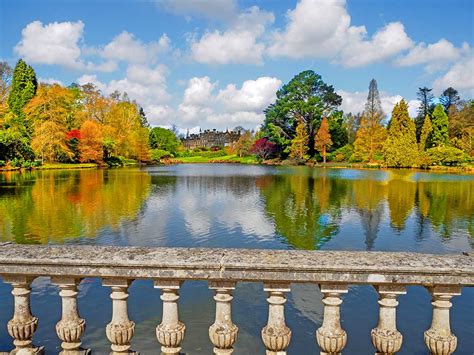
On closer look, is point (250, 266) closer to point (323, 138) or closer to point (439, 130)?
point (323, 138)

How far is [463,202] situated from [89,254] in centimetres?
2161

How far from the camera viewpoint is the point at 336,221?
14336 millimetres

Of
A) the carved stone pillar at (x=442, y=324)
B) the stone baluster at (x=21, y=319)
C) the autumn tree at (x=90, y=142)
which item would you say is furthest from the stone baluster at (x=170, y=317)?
the autumn tree at (x=90, y=142)

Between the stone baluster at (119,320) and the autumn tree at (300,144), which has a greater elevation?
the autumn tree at (300,144)

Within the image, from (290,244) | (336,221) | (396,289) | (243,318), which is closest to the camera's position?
(396,289)

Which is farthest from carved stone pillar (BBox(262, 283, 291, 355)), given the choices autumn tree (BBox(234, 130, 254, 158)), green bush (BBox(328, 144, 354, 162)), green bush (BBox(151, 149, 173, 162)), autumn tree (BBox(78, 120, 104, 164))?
autumn tree (BBox(234, 130, 254, 158))

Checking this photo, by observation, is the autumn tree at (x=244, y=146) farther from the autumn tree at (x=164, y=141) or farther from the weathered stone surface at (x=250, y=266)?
the weathered stone surface at (x=250, y=266)

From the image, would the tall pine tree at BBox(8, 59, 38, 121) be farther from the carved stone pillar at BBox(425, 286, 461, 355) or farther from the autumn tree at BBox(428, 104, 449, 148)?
the autumn tree at BBox(428, 104, 449, 148)

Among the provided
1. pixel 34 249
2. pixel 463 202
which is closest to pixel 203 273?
pixel 34 249

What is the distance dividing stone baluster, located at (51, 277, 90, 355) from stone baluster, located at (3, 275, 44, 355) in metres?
0.20

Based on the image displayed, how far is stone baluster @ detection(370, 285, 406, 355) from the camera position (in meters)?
2.24

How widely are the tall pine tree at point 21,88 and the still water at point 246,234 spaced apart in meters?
33.8

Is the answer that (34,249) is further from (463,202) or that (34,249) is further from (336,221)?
(463,202)

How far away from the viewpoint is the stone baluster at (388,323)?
7.36 ft
